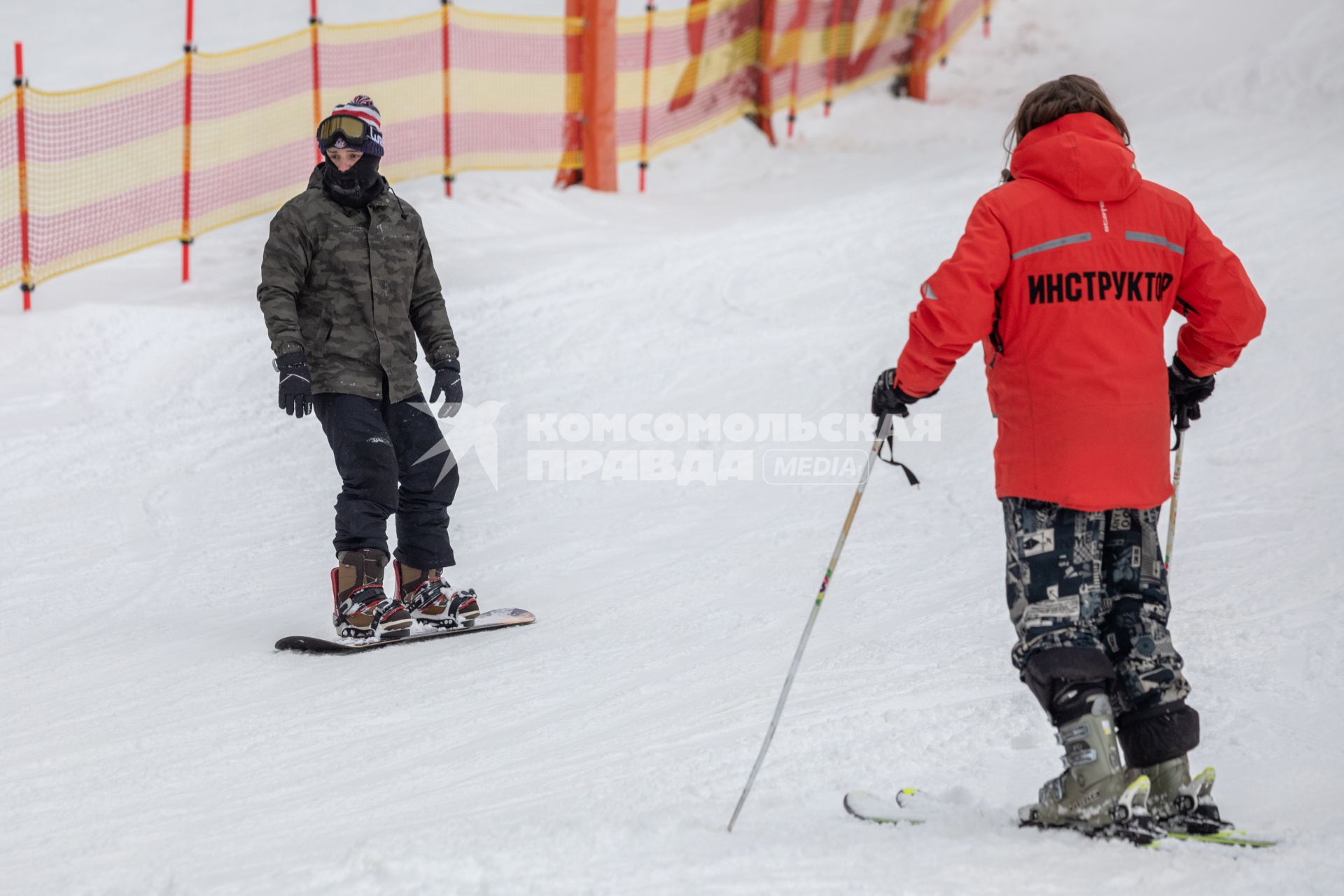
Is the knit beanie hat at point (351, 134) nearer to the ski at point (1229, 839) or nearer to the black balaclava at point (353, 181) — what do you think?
the black balaclava at point (353, 181)

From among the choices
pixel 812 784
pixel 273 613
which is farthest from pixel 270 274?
pixel 812 784

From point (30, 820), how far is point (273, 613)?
1790 millimetres

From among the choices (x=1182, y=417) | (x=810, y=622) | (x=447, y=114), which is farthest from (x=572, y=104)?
(x=810, y=622)

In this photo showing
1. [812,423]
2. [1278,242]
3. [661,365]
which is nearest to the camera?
[812,423]

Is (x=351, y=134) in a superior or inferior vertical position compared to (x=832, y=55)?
inferior

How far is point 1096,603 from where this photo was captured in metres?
2.95

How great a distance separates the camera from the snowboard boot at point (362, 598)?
4609mm

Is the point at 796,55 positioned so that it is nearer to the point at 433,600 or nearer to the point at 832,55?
the point at 832,55

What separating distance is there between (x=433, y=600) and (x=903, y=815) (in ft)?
7.43

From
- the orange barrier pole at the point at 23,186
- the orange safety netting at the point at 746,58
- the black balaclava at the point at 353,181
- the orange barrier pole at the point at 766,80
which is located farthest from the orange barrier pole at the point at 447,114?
the black balaclava at the point at 353,181

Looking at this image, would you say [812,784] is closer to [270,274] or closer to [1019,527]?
[1019,527]

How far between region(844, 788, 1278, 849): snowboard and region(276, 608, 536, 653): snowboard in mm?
1874

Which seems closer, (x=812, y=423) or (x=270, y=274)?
(x=270, y=274)

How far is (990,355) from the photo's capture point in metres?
3.07
